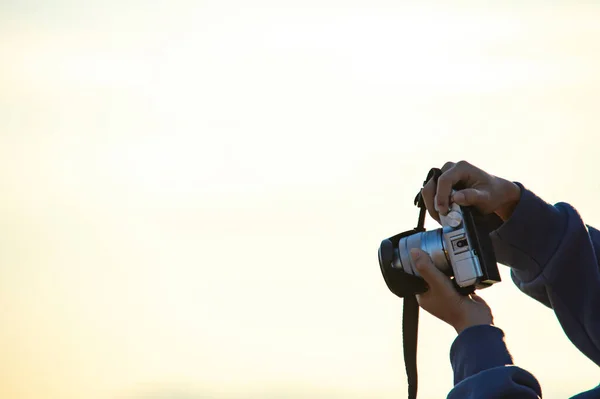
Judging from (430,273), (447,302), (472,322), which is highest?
(430,273)

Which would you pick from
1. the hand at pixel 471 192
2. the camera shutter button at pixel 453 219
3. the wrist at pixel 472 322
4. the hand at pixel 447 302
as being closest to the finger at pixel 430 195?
the hand at pixel 471 192

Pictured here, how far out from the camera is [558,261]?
4.63 metres

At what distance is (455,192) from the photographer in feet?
14.5

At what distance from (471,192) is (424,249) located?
31 cm

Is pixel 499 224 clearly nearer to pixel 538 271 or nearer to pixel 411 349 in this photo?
pixel 538 271

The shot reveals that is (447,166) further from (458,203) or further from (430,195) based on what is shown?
(458,203)

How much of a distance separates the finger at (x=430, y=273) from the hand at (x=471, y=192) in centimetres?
28

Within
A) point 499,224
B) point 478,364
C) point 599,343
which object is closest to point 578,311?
point 599,343

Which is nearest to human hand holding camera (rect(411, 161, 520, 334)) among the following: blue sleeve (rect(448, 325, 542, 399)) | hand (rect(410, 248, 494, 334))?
hand (rect(410, 248, 494, 334))

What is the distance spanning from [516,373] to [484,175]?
3.72 feet

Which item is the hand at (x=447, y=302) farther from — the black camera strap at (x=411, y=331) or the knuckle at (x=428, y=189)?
the knuckle at (x=428, y=189)

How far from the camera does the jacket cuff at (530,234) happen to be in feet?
15.4

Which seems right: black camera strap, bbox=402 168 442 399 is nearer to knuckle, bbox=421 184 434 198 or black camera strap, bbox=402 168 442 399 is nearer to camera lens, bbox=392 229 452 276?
knuckle, bbox=421 184 434 198

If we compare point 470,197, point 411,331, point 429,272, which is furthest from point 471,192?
point 411,331
